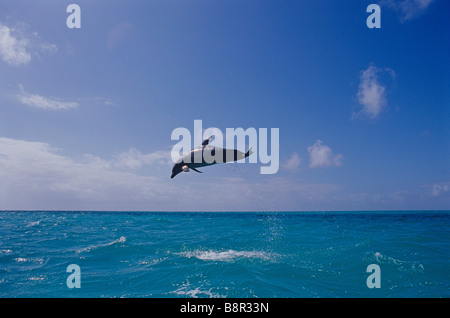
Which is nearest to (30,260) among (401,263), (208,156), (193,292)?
(193,292)

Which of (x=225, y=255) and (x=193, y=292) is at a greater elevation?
(x=193, y=292)

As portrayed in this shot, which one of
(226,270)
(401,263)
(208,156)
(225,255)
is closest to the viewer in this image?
(208,156)

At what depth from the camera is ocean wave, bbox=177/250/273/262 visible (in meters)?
14.3

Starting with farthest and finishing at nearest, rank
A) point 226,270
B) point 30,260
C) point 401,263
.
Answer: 1. point 30,260
2. point 401,263
3. point 226,270

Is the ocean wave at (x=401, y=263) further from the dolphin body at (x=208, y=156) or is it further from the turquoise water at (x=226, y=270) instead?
the dolphin body at (x=208, y=156)

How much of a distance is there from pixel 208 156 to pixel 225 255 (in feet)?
37.0

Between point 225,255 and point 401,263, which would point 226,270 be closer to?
point 225,255

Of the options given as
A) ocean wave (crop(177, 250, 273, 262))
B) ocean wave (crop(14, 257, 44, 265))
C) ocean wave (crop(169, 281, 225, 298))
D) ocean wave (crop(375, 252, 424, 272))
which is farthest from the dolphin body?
ocean wave (crop(14, 257, 44, 265))

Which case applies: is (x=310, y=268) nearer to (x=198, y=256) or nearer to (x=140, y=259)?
(x=198, y=256)

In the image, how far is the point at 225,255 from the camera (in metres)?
15.2

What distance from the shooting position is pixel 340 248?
1755cm
